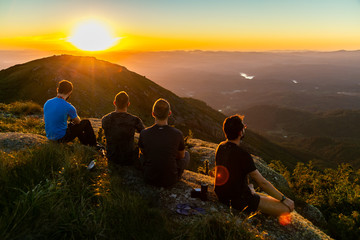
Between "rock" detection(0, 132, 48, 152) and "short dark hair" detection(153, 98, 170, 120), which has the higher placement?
"short dark hair" detection(153, 98, 170, 120)

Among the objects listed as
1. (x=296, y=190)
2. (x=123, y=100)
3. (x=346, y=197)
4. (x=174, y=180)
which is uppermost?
(x=123, y=100)

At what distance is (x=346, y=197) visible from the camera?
10609mm

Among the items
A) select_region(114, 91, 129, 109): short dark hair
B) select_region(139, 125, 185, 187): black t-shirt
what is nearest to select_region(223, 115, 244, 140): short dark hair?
select_region(139, 125, 185, 187): black t-shirt

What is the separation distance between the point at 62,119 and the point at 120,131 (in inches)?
87.7

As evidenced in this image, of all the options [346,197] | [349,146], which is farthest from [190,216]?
[349,146]

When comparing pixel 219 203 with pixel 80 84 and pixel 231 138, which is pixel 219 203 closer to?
pixel 231 138

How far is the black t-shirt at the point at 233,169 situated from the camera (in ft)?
16.7

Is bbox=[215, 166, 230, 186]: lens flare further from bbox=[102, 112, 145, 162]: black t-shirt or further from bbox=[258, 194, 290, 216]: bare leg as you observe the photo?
bbox=[102, 112, 145, 162]: black t-shirt

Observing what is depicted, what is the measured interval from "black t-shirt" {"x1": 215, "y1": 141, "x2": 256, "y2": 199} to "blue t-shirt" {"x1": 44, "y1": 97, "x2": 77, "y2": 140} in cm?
510

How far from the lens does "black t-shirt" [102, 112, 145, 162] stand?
6551 millimetres

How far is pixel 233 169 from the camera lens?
518 cm

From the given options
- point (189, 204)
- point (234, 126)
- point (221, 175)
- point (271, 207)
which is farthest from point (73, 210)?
point (271, 207)

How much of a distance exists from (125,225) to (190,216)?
61.2 inches

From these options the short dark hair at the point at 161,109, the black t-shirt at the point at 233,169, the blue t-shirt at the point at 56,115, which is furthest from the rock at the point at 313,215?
the blue t-shirt at the point at 56,115
